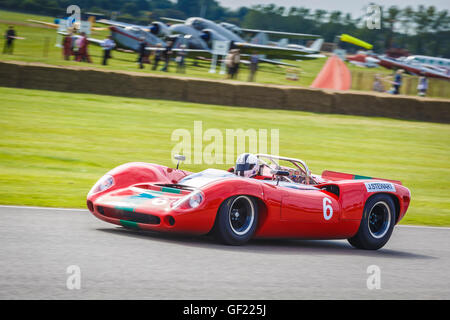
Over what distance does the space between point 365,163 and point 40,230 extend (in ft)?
31.6

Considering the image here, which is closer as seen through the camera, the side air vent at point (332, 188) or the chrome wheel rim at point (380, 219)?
Result: the side air vent at point (332, 188)

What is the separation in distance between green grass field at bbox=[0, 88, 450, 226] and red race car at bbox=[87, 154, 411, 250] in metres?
1.80

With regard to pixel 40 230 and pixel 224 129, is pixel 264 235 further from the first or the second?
pixel 224 129

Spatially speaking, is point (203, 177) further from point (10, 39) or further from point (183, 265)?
point (10, 39)

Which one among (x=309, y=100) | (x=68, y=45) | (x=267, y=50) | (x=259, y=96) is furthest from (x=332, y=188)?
(x=267, y=50)

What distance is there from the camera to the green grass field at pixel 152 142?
1026cm

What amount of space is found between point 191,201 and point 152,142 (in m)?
8.31

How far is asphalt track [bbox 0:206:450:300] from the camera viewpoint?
441cm

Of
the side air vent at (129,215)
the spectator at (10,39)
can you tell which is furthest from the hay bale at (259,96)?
the side air vent at (129,215)

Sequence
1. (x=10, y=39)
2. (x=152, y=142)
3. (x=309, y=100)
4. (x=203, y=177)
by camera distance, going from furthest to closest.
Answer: (x=10, y=39) < (x=309, y=100) < (x=152, y=142) < (x=203, y=177)

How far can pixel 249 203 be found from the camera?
248 inches

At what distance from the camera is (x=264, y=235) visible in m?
6.46

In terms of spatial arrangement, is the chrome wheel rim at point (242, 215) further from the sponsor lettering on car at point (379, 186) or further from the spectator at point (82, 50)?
the spectator at point (82, 50)

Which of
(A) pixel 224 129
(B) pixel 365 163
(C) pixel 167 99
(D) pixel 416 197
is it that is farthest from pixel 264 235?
(C) pixel 167 99
